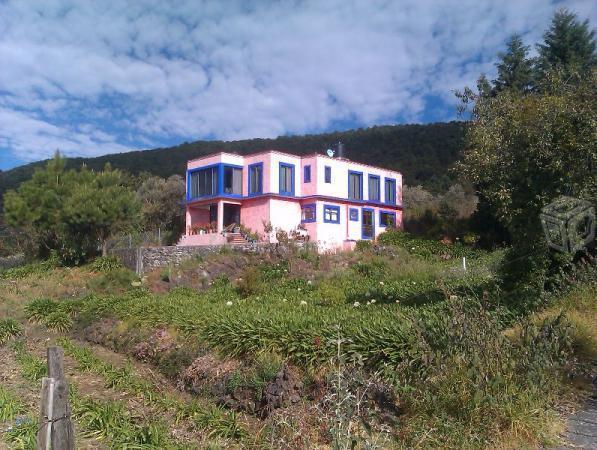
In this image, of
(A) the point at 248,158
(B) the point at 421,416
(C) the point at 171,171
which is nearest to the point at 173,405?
(B) the point at 421,416

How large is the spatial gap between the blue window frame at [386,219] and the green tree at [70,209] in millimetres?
13844

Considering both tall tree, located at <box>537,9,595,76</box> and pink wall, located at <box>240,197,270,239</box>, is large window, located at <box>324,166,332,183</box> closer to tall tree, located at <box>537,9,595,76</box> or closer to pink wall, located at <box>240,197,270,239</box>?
pink wall, located at <box>240,197,270,239</box>

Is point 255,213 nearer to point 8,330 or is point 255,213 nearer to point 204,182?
point 204,182

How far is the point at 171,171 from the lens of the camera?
195ft

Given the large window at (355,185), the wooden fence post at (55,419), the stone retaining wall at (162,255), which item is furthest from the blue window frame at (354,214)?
the wooden fence post at (55,419)

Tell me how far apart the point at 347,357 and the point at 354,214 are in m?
22.9

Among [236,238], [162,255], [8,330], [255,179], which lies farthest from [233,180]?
[8,330]

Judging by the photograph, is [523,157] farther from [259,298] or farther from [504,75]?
[504,75]

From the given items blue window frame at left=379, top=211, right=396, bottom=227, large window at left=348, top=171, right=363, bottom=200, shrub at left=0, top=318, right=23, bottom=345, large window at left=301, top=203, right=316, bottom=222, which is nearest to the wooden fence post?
shrub at left=0, top=318, right=23, bottom=345

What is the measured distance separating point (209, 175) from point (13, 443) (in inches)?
942

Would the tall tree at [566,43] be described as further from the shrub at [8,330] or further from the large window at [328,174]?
the shrub at [8,330]

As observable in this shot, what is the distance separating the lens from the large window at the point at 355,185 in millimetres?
29547

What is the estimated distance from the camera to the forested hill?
52.9 metres

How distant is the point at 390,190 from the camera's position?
105ft
